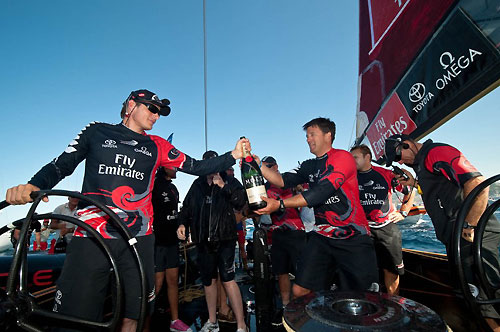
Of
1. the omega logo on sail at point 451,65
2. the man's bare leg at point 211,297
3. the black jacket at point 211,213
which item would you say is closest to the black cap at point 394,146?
the omega logo on sail at point 451,65

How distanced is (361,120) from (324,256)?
560 cm

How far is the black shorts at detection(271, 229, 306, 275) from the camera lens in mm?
4188

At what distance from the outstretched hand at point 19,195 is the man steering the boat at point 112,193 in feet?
0.04

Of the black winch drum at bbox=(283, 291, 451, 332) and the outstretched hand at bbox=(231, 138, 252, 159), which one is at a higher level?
the outstretched hand at bbox=(231, 138, 252, 159)

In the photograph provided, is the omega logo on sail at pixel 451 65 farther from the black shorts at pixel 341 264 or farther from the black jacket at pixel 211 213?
the black jacket at pixel 211 213

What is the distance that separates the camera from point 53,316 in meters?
1.27

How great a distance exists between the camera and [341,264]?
8.66 ft

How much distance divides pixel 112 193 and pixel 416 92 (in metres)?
4.39

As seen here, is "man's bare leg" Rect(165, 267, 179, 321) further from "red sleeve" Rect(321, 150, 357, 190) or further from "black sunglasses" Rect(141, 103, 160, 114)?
"red sleeve" Rect(321, 150, 357, 190)

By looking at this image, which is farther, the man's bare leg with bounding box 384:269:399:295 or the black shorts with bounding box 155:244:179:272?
the man's bare leg with bounding box 384:269:399:295

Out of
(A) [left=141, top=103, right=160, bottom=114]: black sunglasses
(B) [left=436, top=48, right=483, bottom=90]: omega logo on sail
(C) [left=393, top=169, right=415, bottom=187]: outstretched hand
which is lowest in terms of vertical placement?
(C) [left=393, top=169, right=415, bottom=187]: outstretched hand

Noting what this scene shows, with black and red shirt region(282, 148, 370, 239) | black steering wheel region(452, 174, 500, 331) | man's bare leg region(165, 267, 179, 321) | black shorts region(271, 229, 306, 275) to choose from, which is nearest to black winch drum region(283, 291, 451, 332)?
black steering wheel region(452, 174, 500, 331)

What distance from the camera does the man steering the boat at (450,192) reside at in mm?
2147

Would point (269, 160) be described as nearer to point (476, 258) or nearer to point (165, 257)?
point (165, 257)
